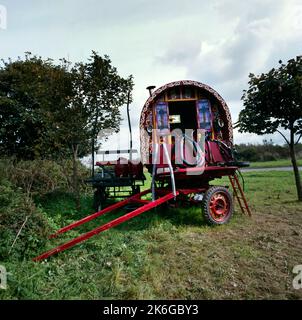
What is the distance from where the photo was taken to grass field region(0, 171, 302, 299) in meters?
3.04

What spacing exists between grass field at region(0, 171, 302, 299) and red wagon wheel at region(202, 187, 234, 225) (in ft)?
0.74

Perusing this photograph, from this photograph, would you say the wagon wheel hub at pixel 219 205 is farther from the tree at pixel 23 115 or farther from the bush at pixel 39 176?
the tree at pixel 23 115

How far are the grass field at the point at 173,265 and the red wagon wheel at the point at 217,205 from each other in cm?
22

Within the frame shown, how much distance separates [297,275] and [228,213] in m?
2.38

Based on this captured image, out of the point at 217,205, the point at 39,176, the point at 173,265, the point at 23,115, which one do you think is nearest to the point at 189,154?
the point at 217,205

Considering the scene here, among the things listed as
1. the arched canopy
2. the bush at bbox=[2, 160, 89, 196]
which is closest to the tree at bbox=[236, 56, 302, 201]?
the arched canopy

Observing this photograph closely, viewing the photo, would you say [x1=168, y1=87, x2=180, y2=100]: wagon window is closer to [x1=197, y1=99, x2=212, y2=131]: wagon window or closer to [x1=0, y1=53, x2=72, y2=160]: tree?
[x1=197, y1=99, x2=212, y2=131]: wagon window

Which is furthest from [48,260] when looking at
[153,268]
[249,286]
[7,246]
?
[249,286]

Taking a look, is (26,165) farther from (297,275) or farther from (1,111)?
(297,275)

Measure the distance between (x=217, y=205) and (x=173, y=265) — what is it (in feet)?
7.70

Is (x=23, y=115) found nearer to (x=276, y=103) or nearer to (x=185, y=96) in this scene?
(x=185, y=96)

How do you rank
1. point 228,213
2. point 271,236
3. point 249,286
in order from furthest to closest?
point 228,213, point 271,236, point 249,286

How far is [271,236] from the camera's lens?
4656 millimetres

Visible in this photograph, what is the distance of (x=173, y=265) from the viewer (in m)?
3.69
